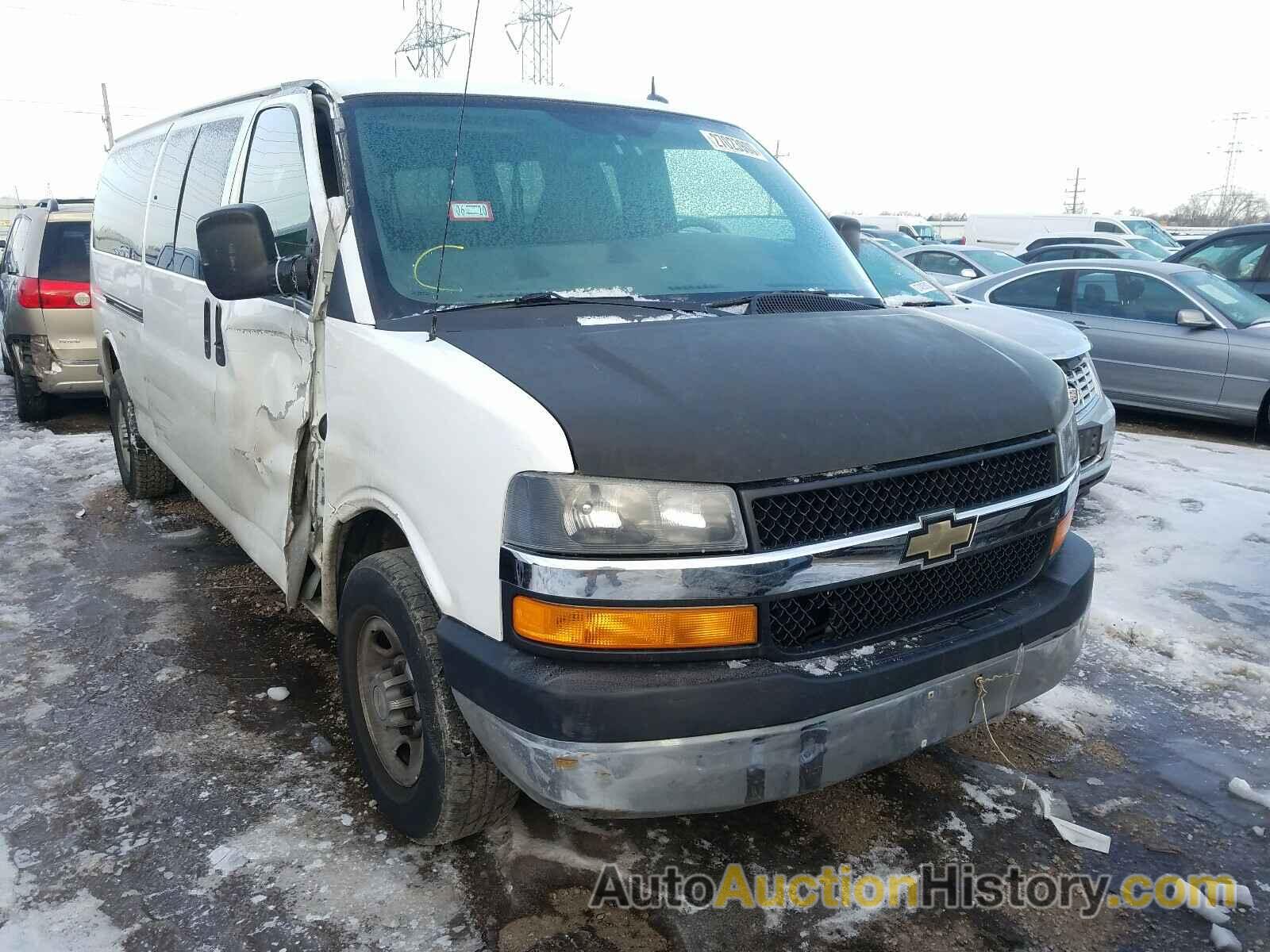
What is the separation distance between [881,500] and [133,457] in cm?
516

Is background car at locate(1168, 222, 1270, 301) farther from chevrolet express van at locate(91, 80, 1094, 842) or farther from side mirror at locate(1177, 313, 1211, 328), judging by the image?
chevrolet express van at locate(91, 80, 1094, 842)

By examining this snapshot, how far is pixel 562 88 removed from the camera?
3506mm

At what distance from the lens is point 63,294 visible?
8.53m

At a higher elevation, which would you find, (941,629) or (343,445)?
(343,445)

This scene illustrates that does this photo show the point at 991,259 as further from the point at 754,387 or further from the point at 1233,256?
the point at 754,387

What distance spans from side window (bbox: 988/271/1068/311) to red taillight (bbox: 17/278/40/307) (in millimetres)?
8410

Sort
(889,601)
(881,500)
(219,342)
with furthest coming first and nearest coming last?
1. (219,342)
2. (889,601)
3. (881,500)

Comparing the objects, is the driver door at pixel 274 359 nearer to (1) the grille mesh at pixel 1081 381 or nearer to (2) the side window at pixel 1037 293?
(1) the grille mesh at pixel 1081 381

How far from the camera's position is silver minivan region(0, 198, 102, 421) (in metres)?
8.47

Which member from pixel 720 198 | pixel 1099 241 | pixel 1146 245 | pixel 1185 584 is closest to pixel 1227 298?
pixel 1185 584

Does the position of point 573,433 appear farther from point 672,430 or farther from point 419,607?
point 419,607

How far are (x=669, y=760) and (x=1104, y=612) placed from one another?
10.2ft

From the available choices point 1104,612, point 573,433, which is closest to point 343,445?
point 573,433

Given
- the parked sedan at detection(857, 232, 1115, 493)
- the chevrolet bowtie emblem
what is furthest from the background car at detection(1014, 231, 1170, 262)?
the chevrolet bowtie emblem
